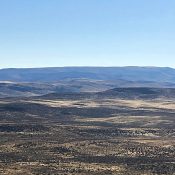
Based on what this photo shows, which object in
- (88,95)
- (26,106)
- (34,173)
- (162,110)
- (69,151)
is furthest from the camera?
(88,95)

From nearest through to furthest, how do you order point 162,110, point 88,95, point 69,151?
point 69,151 → point 162,110 → point 88,95

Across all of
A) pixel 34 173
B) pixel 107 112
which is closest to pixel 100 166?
pixel 34 173

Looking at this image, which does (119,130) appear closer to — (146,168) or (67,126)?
(67,126)

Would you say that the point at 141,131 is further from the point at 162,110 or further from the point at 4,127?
the point at 162,110

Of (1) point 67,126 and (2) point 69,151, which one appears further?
(1) point 67,126

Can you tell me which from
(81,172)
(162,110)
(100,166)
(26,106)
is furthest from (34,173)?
(162,110)

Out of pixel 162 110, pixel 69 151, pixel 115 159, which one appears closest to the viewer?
pixel 115 159

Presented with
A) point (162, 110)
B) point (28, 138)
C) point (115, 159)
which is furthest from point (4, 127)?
point (162, 110)

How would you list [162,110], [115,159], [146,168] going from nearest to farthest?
[146,168]
[115,159]
[162,110]

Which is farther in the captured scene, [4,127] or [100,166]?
[4,127]
